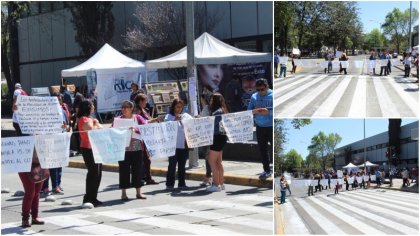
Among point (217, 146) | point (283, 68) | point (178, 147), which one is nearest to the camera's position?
point (283, 68)

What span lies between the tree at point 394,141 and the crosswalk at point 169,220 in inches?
126

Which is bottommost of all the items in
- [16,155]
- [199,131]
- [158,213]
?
[158,213]

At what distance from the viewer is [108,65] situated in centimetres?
2225

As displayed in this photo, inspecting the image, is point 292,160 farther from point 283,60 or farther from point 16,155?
point 16,155

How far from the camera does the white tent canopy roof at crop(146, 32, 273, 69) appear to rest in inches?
718

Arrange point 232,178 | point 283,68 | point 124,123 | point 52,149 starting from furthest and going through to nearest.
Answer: point 232,178 → point 124,123 → point 52,149 → point 283,68

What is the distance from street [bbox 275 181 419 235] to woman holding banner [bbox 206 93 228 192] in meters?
5.78

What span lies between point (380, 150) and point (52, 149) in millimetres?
4880

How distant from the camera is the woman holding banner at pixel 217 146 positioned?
31.6ft

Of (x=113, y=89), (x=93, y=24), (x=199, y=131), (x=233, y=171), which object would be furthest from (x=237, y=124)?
(x=93, y=24)

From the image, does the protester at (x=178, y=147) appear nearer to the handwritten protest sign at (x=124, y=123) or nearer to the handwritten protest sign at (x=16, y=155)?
the handwritten protest sign at (x=124, y=123)

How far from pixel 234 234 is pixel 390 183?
319 centimetres

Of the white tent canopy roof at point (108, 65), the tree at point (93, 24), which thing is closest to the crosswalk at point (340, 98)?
the white tent canopy roof at point (108, 65)

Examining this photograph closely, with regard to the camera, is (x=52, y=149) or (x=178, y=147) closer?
(x=52, y=149)
